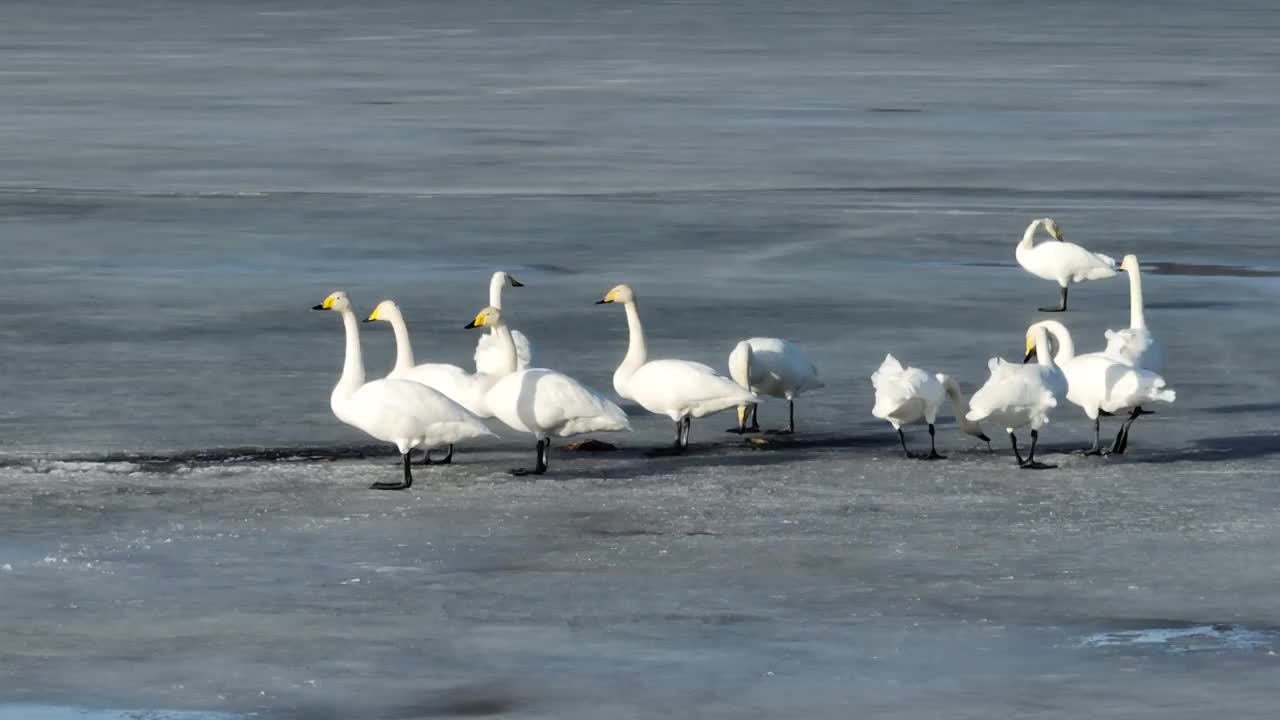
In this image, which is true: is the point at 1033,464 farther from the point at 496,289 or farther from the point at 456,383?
the point at 496,289

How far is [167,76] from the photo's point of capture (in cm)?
4134

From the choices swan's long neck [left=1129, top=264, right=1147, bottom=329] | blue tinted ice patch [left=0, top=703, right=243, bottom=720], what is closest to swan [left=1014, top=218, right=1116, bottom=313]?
swan's long neck [left=1129, top=264, right=1147, bottom=329]

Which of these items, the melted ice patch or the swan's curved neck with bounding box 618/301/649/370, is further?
the swan's curved neck with bounding box 618/301/649/370

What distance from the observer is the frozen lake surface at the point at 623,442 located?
724 cm

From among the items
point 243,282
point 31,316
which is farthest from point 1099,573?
point 243,282

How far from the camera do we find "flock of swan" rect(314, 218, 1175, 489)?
10055mm

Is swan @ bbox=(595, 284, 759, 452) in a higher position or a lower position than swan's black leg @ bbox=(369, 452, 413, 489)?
higher

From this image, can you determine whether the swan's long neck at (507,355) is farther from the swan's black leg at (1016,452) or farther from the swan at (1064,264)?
the swan at (1064,264)

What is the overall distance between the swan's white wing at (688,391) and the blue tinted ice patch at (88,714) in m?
4.39

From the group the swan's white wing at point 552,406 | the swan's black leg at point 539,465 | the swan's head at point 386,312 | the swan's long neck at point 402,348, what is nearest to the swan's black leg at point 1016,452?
the swan's white wing at point 552,406

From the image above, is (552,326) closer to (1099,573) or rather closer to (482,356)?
(482,356)

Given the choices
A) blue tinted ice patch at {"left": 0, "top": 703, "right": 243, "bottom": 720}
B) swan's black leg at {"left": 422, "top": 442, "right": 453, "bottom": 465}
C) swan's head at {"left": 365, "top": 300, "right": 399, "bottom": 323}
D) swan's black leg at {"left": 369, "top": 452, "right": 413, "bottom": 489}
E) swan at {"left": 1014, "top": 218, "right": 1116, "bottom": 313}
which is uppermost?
swan at {"left": 1014, "top": 218, "right": 1116, "bottom": 313}

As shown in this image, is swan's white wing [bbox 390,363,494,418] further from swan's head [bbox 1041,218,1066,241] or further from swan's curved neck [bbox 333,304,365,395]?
swan's head [bbox 1041,218,1066,241]

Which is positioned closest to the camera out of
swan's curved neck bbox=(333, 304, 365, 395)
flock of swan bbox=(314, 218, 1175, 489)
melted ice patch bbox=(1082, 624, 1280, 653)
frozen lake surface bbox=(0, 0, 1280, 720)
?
frozen lake surface bbox=(0, 0, 1280, 720)
